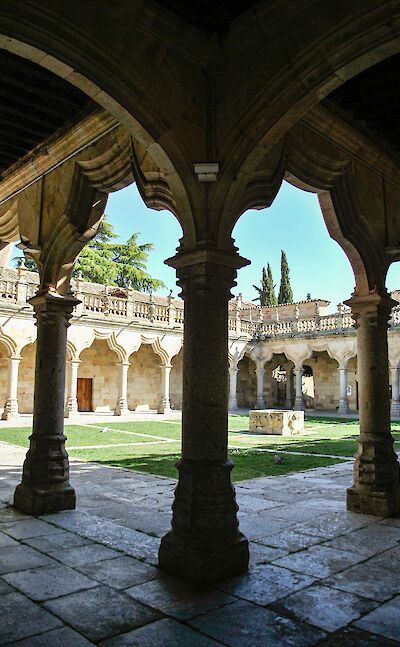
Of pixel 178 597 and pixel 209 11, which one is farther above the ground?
pixel 209 11

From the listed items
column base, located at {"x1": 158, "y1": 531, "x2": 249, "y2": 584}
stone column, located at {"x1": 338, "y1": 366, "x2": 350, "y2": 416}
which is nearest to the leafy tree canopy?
stone column, located at {"x1": 338, "y1": 366, "x2": 350, "y2": 416}

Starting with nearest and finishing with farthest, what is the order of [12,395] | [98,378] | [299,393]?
[12,395]
[98,378]
[299,393]

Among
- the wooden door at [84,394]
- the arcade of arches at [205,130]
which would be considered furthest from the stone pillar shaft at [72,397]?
the arcade of arches at [205,130]

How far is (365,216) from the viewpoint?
5391 mm

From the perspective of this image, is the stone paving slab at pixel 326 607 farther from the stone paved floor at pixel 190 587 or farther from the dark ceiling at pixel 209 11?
the dark ceiling at pixel 209 11

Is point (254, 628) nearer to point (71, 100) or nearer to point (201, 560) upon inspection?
point (201, 560)

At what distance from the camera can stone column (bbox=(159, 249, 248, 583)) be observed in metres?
3.59

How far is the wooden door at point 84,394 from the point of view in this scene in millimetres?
24156

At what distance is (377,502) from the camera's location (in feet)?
17.5

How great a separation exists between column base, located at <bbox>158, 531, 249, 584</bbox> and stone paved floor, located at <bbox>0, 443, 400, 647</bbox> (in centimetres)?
9

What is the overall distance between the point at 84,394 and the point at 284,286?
1798cm

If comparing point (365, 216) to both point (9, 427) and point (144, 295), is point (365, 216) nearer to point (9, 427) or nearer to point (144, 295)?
point (9, 427)

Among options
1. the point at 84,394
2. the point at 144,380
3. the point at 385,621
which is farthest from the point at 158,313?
the point at 385,621

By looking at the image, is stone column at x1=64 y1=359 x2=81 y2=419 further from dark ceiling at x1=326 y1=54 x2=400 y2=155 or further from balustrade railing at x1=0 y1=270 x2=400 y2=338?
dark ceiling at x1=326 y1=54 x2=400 y2=155
